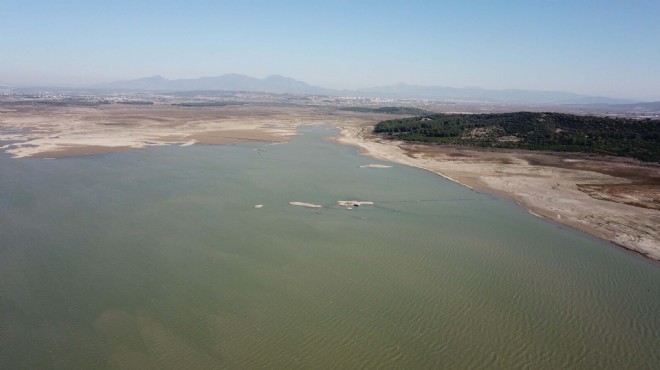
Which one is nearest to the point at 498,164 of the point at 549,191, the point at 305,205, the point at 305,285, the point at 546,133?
Result: the point at 549,191

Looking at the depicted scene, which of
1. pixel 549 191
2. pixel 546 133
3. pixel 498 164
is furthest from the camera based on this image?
pixel 546 133

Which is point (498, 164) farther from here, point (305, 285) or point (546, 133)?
point (305, 285)

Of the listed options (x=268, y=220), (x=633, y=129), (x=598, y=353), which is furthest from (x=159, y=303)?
(x=633, y=129)

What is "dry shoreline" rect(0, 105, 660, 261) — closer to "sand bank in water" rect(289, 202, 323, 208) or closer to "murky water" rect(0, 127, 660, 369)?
"murky water" rect(0, 127, 660, 369)

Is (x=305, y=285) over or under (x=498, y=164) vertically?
under

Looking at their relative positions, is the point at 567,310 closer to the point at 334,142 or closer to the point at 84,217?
the point at 84,217
